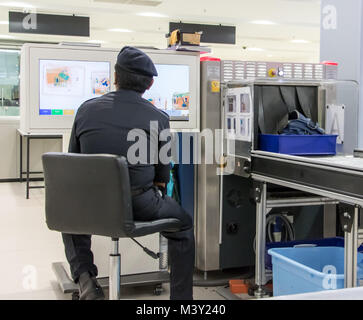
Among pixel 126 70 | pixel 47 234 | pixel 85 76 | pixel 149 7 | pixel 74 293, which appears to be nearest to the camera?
pixel 126 70

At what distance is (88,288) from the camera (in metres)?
2.72

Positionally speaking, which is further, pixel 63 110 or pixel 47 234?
pixel 47 234

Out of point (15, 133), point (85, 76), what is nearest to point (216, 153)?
point (85, 76)

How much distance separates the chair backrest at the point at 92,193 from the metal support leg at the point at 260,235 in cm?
110

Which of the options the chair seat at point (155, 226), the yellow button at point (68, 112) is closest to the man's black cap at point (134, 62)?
the chair seat at point (155, 226)

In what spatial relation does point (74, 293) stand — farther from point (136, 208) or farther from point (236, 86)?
point (236, 86)

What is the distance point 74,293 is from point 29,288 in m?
0.41

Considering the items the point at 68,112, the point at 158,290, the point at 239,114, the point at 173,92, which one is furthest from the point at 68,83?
the point at 158,290

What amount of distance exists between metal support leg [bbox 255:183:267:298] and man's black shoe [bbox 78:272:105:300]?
2.99 ft

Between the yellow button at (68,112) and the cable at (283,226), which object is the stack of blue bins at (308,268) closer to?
the cable at (283,226)

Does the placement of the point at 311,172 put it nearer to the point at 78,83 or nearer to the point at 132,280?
the point at 132,280

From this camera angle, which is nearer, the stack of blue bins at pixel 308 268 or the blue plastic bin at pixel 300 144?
the stack of blue bins at pixel 308 268

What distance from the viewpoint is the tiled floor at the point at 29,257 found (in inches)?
123

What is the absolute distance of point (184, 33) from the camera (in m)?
3.40
